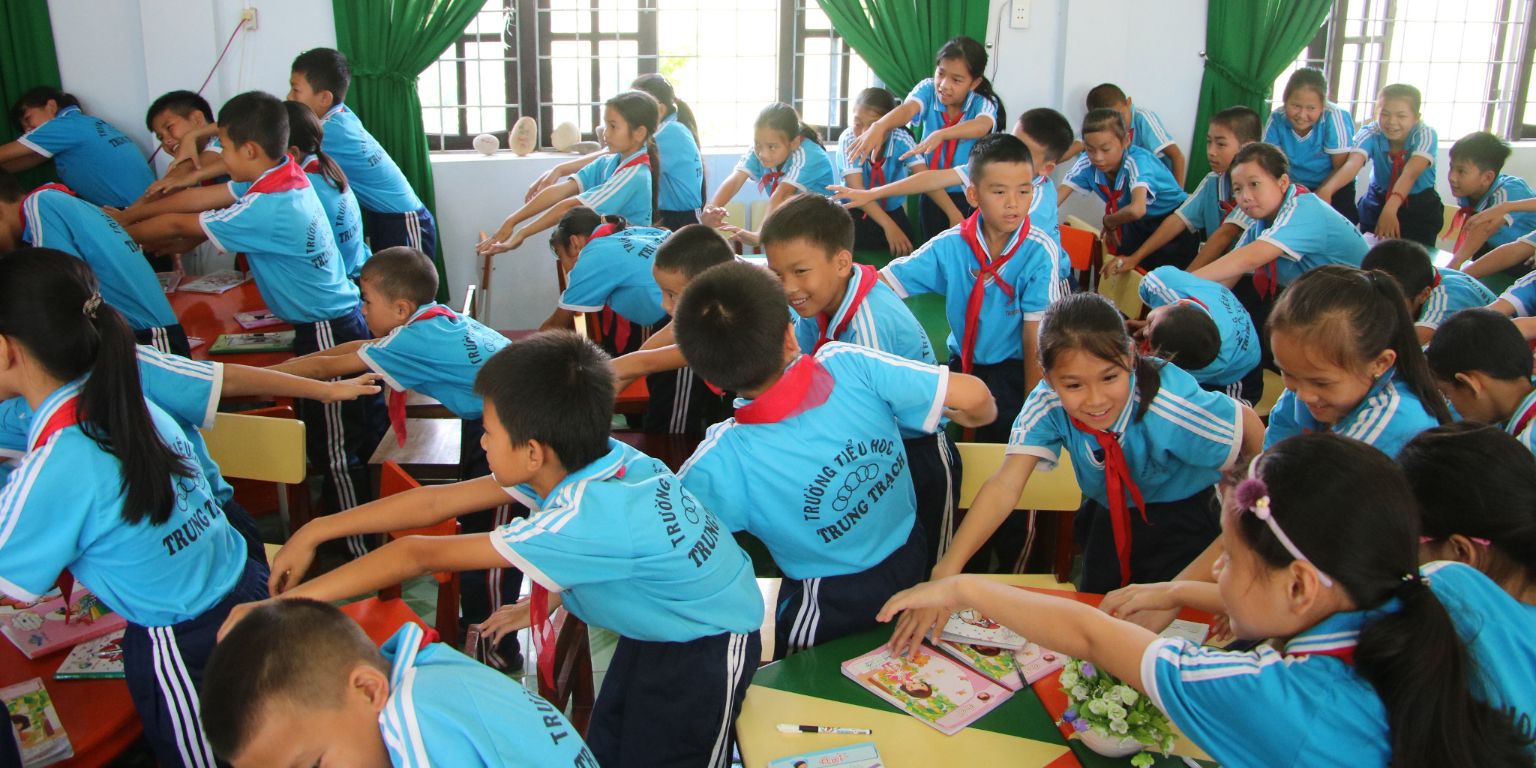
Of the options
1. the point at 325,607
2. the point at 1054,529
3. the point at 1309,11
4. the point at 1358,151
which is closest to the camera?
the point at 325,607

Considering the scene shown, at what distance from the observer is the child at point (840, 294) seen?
2.66 meters

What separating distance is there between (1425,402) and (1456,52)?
253 inches

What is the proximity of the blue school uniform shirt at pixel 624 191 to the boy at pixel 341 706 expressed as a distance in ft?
11.2

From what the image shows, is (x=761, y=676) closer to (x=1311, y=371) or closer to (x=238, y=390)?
(x=1311, y=371)

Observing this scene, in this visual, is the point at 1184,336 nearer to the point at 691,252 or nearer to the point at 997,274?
the point at 997,274

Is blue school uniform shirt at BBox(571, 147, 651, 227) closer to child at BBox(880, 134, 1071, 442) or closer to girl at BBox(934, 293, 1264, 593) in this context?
child at BBox(880, 134, 1071, 442)

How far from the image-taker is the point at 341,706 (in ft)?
4.27

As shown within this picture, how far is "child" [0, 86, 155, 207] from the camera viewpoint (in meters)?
5.37

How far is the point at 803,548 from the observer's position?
2.09 meters

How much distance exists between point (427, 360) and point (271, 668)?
1.91 m

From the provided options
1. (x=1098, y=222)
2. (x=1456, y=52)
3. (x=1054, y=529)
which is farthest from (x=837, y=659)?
(x=1456, y=52)

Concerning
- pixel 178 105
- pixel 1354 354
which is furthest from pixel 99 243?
pixel 1354 354

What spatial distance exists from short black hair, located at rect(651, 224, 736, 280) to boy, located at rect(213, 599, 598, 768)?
188cm

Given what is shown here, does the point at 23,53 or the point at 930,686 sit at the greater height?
the point at 23,53
